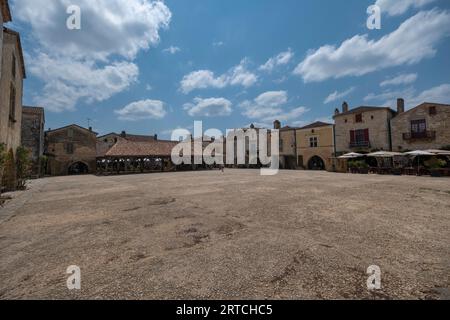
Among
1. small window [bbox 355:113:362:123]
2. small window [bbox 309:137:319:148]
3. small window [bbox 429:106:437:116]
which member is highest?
small window [bbox 355:113:362:123]

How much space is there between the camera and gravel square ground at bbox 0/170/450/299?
252 centimetres

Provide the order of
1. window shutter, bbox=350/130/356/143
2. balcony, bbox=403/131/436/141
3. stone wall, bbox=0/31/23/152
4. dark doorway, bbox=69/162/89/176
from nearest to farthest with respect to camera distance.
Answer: stone wall, bbox=0/31/23/152 < balcony, bbox=403/131/436/141 < window shutter, bbox=350/130/356/143 < dark doorway, bbox=69/162/89/176

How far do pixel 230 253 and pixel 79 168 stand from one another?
Answer: 121 feet

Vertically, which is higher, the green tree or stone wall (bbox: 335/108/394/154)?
stone wall (bbox: 335/108/394/154)

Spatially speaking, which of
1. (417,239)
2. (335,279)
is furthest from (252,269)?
(417,239)

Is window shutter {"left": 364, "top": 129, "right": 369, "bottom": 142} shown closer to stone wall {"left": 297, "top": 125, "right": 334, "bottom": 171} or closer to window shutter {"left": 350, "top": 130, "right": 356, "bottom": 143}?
window shutter {"left": 350, "top": 130, "right": 356, "bottom": 143}

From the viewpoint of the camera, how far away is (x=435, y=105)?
21406 mm

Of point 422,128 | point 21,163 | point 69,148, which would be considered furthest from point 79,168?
point 422,128

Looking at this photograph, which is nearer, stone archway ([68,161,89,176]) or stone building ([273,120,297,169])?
stone archway ([68,161,89,176])

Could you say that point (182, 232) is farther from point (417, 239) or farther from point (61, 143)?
point (61, 143)

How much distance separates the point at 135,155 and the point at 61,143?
438 inches

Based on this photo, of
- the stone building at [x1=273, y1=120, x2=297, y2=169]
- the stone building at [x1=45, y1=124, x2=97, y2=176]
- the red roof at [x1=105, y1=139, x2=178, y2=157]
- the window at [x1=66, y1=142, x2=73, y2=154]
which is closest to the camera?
the red roof at [x1=105, y1=139, x2=178, y2=157]

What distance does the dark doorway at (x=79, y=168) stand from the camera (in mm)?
31656

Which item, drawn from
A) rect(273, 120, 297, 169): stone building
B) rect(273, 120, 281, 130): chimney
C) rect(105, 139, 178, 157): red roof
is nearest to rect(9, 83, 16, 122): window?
rect(105, 139, 178, 157): red roof
